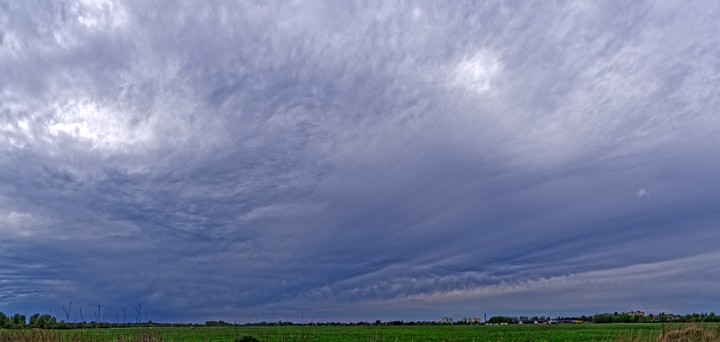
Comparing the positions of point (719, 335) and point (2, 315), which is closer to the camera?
point (719, 335)

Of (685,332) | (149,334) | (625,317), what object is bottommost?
(625,317)

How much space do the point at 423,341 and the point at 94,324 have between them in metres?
39.3

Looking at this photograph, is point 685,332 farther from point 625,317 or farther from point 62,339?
point 625,317

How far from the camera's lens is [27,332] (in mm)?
22062

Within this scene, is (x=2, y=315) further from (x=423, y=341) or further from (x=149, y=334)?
(x=149, y=334)

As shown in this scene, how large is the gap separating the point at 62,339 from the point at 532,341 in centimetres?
4646

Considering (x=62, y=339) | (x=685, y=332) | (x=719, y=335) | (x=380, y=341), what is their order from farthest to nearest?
(x=685, y=332), (x=719, y=335), (x=62, y=339), (x=380, y=341)

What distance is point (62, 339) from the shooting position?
21.9 m

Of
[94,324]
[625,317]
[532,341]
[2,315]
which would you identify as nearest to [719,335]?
[532,341]

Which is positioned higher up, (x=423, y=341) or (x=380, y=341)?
(x=380, y=341)

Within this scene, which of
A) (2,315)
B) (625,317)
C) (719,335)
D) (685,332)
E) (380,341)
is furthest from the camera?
(625,317)

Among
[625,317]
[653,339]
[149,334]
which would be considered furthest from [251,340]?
[625,317]

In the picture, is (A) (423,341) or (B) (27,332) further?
(A) (423,341)

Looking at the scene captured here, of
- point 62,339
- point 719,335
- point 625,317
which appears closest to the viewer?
point 62,339
